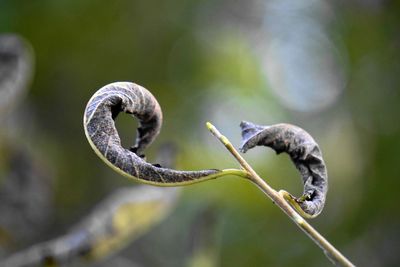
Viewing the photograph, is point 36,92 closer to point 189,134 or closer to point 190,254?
point 189,134

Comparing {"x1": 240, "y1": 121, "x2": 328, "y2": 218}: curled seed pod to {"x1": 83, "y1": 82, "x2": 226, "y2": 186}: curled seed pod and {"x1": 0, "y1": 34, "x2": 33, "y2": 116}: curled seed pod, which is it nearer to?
{"x1": 83, "y1": 82, "x2": 226, "y2": 186}: curled seed pod

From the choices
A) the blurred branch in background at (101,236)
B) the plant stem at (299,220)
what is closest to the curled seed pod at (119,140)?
the plant stem at (299,220)

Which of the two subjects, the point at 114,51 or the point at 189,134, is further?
the point at 189,134

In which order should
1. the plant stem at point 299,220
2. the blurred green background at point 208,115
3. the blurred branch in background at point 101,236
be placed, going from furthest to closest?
the blurred green background at point 208,115
the blurred branch in background at point 101,236
the plant stem at point 299,220

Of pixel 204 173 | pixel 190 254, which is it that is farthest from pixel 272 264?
pixel 204 173

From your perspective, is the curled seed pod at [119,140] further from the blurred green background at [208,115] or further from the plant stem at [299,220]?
the blurred green background at [208,115]

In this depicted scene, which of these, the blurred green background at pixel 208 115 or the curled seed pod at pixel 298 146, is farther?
the blurred green background at pixel 208 115

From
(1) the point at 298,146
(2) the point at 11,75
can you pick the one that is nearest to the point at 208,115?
(2) the point at 11,75
